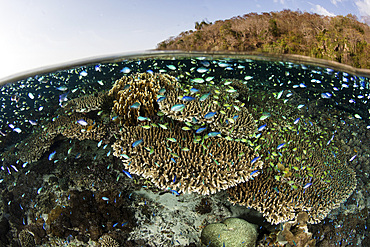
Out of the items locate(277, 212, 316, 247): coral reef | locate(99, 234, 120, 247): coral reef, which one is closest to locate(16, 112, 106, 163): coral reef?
locate(99, 234, 120, 247): coral reef

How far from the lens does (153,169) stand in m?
4.50

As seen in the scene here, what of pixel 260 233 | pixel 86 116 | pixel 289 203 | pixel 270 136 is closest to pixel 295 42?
pixel 270 136

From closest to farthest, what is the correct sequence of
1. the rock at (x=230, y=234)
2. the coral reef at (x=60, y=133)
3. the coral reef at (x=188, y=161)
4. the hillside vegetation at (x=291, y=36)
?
the coral reef at (x=188, y=161), the rock at (x=230, y=234), the coral reef at (x=60, y=133), the hillside vegetation at (x=291, y=36)

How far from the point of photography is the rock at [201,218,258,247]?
14.8 feet

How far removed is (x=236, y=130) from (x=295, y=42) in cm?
852

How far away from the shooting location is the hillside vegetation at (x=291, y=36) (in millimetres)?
9320

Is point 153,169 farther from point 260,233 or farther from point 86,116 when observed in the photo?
point 86,116

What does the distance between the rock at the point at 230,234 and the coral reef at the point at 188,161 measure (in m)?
1.02

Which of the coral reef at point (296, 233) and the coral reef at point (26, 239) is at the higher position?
the coral reef at point (296, 233)

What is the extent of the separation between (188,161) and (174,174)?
491 mm

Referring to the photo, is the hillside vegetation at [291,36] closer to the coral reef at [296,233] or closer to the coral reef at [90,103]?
the coral reef at [90,103]

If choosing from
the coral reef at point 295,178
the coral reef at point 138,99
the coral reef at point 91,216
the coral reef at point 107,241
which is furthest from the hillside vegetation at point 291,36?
the coral reef at point 107,241

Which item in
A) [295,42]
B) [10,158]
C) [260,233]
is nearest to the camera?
[260,233]

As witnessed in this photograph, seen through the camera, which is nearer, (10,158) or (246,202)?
(246,202)
